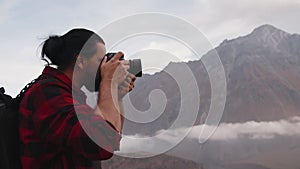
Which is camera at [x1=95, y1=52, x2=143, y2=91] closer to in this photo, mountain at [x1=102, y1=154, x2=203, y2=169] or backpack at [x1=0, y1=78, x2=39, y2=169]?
backpack at [x1=0, y1=78, x2=39, y2=169]

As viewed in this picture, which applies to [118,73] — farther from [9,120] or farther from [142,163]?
[142,163]

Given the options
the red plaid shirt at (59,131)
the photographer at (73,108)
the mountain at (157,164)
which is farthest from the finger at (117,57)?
the mountain at (157,164)

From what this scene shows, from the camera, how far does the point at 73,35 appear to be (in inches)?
122

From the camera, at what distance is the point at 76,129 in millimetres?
2529

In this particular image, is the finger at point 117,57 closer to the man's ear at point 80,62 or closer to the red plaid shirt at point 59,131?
the man's ear at point 80,62

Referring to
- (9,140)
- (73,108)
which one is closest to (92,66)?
(73,108)

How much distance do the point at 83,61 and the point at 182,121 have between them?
2.65 feet

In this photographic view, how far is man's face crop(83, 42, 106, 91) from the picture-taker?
9.79 feet

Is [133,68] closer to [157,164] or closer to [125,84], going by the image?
[125,84]

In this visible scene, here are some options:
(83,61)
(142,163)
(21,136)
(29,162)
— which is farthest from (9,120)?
(142,163)

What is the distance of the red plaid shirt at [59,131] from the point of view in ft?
8.38

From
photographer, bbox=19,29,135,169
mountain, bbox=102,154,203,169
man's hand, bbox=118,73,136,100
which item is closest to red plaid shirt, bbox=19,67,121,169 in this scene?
photographer, bbox=19,29,135,169

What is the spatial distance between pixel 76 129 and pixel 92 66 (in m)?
0.61

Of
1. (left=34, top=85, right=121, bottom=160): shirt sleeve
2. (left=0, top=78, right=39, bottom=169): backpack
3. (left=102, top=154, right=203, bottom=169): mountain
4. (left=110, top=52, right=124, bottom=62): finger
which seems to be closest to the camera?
(left=34, top=85, right=121, bottom=160): shirt sleeve
